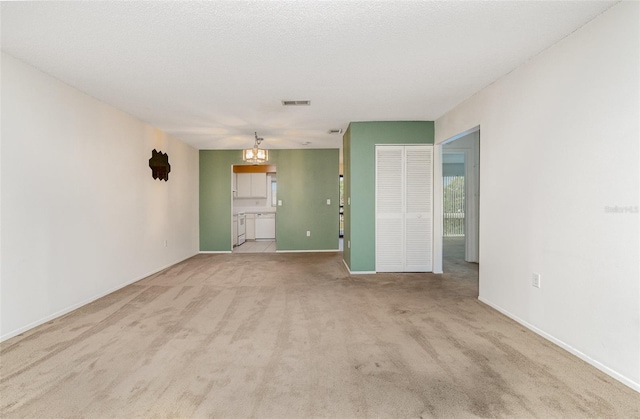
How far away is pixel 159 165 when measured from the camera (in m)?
5.18

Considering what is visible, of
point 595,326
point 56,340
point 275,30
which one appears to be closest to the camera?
point 595,326

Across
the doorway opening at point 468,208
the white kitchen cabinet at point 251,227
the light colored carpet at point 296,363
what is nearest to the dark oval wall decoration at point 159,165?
the light colored carpet at point 296,363

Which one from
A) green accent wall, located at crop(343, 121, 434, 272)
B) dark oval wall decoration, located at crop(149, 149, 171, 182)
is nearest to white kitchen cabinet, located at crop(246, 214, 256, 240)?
dark oval wall decoration, located at crop(149, 149, 171, 182)

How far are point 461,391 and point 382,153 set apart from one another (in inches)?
146

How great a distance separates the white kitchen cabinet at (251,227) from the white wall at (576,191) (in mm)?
7258

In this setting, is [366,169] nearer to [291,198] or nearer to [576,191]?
[291,198]

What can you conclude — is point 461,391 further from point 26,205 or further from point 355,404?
point 26,205

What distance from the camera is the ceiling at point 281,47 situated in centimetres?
204

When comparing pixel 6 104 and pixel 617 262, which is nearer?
pixel 617 262

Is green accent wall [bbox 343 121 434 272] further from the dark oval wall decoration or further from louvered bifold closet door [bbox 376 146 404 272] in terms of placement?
the dark oval wall decoration

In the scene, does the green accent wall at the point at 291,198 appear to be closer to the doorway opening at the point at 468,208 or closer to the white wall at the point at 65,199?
the white wall at the point at 65,199

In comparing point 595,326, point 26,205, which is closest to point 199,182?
point 26,205

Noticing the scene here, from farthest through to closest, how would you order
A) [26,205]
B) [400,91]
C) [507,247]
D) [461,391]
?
[400,91], [507,247], [26,205], [461,391]

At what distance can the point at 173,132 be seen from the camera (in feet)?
17.9
